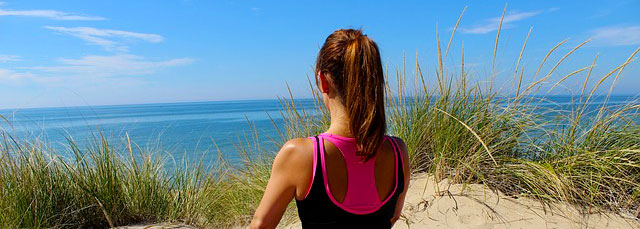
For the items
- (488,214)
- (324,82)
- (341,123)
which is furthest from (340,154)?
(488,214)

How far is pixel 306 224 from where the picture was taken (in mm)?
1239

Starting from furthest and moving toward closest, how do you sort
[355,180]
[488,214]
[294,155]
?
[488,214], [355,180], [294,155]

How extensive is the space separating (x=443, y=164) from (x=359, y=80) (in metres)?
2.55

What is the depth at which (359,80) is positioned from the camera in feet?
3.81

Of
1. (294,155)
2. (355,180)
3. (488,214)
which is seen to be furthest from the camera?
(488,214)

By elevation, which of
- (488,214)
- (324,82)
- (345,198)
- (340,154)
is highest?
(324,82)

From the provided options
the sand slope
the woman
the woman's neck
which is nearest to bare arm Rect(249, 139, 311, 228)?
the woman

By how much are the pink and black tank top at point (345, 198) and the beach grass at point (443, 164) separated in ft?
6.44

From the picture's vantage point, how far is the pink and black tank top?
119 cm

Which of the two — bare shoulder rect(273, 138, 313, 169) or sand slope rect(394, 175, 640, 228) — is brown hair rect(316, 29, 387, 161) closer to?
bare shoulder rect(273, 138, 313, 169)

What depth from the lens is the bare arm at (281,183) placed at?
45.6 inches

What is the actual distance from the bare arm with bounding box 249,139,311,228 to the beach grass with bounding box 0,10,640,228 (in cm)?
218

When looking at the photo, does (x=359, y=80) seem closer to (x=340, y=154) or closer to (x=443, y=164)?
(x=340, y=154)

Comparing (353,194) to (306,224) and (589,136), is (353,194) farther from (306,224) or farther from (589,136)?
(589,136)
